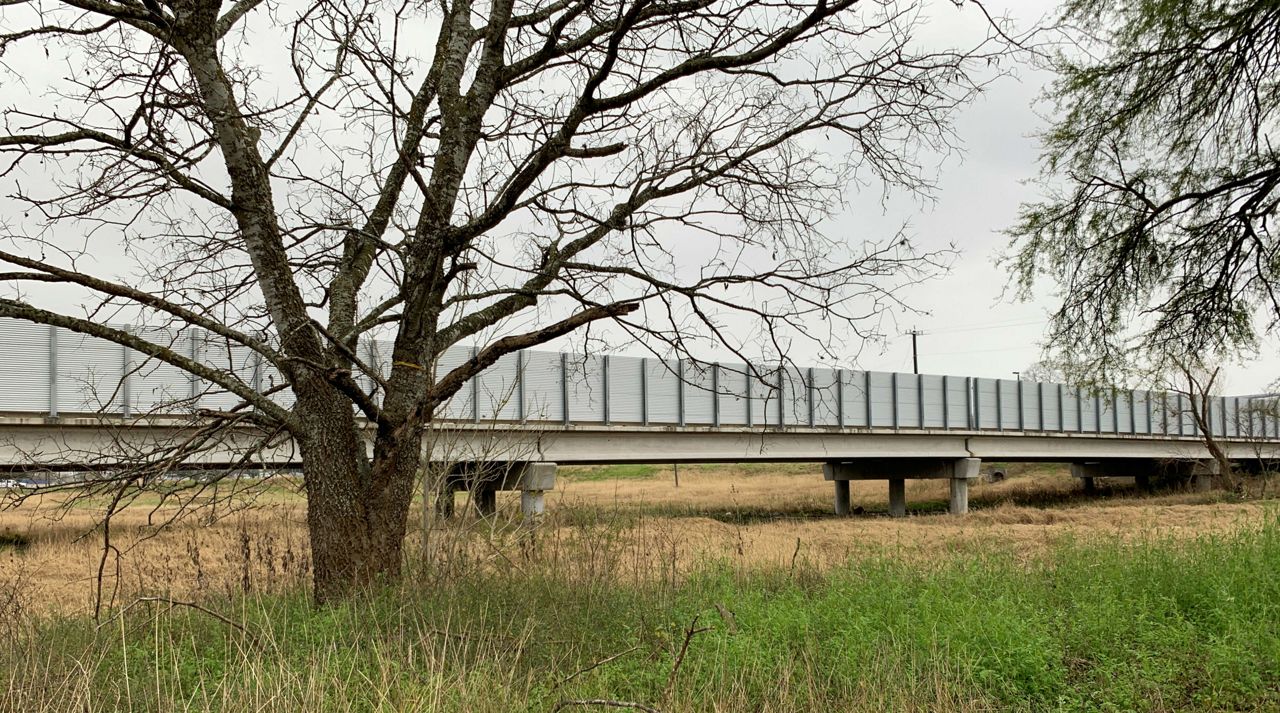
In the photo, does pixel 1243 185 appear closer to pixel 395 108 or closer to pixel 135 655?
pixel 395 108

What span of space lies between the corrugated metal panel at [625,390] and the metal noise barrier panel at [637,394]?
30 millimetres

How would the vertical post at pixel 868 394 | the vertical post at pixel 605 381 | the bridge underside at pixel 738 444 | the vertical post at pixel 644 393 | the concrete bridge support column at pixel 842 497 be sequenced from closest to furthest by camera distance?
the bridge underside at pixel 738 444, the vertical post at pixel 605 381, the vertical post at pixel 644 393, the vertical post at pixel 868 394, the concrete bridge support column at pixel 842 497

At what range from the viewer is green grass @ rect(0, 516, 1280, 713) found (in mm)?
5312

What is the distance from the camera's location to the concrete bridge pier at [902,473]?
36.3 m

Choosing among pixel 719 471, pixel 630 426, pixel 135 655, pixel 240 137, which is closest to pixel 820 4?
pixel 240 137

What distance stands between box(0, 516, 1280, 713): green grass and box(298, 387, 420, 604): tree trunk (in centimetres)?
48

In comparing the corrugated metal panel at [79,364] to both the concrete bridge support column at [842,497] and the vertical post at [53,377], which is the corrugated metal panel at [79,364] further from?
the concrete bridge support column at [842,497]

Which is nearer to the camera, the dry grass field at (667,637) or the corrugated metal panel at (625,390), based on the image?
the dry grass field at (667,637)

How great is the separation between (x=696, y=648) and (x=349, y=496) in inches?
118

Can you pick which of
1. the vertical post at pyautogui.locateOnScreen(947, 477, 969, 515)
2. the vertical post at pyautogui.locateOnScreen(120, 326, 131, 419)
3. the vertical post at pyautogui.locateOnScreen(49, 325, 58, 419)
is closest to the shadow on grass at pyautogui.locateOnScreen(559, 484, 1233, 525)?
the vertical post at pyautogui.locateOnScreen(947, 477, 969, 515)

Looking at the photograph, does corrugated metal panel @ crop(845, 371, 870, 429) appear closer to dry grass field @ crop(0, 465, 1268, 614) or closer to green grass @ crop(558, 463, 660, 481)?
dry grass field @ crop(0, 465, 1268, 614)

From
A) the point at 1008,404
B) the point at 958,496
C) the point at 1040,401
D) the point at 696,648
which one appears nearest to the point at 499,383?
the point at 696,648

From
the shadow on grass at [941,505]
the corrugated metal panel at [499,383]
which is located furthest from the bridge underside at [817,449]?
the shadow on grass at [941,505]

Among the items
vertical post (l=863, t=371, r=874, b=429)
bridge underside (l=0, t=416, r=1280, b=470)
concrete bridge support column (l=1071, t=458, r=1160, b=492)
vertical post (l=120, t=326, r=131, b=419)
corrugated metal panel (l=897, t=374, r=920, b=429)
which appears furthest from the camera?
concrete bridge support column (l=1071, t=458, r=1160, b=492)
